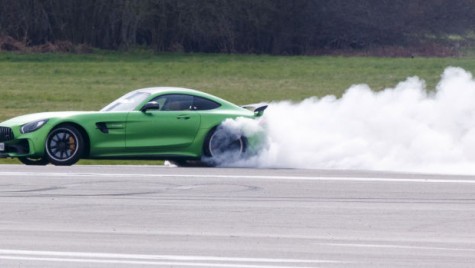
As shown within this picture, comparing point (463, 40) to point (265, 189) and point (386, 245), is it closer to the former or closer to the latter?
point (265, 189)

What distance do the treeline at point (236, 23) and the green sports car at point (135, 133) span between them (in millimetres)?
33267

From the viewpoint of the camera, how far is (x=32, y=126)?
1593 centimetres

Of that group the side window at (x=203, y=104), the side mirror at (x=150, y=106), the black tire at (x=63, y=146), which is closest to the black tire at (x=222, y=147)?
Answer: the side window at (x=203, y=104)

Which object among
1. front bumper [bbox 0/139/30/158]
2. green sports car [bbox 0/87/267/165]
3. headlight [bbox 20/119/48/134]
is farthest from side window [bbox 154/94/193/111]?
front bumper [bbox 0/139/30/158]

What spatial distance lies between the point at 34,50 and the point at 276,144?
106 ft

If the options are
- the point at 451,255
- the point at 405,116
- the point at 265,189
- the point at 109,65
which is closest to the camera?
the point at 451,255

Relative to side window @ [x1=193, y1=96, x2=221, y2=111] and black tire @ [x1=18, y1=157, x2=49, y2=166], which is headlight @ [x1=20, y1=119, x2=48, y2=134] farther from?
side window @ [x1=193, y1=96, x2=221, y2=111]

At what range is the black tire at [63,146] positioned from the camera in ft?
52.1

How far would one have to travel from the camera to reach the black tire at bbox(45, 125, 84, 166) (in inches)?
625

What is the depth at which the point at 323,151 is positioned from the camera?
16.8 m

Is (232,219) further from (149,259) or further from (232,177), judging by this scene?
(232,177)

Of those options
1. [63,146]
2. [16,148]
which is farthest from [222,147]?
[16,148]

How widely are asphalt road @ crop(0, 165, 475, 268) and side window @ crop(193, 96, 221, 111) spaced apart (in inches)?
78.8

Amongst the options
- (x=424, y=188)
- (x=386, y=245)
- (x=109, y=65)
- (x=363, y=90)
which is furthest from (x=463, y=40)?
(x=386, y=245)
